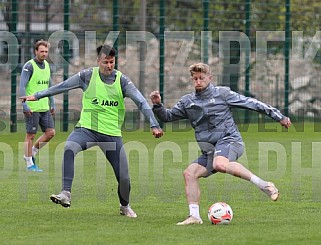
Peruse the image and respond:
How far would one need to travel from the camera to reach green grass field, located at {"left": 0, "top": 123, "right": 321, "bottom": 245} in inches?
375

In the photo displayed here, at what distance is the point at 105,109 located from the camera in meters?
11.1

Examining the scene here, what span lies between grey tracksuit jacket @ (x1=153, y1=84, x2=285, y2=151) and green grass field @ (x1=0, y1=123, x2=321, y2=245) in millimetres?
907

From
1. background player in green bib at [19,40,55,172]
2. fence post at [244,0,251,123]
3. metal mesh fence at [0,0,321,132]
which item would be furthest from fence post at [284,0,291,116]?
background player in green bib at [19,40,55,172]

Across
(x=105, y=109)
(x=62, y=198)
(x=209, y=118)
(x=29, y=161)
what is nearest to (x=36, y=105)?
(x=29, y=161)

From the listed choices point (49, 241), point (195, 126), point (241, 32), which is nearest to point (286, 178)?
point (195, 126)

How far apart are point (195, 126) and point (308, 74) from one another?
57.2 feet

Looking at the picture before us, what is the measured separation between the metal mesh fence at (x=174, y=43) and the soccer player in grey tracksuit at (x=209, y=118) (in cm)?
1192

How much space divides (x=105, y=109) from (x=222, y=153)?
1.50 meters

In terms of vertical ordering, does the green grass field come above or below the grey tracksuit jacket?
below

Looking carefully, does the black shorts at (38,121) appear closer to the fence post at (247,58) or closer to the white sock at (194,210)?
the white sock at (194,210)

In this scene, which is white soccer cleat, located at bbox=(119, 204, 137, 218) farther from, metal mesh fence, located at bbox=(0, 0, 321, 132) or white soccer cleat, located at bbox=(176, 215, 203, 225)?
metal mesh fence, located at bbox=(0, 0, 321, 132)

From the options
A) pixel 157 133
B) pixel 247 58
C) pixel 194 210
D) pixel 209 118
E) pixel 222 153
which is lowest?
pixel 194 210

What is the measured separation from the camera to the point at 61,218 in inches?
423

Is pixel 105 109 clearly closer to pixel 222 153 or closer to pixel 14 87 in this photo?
pixel 222 153
